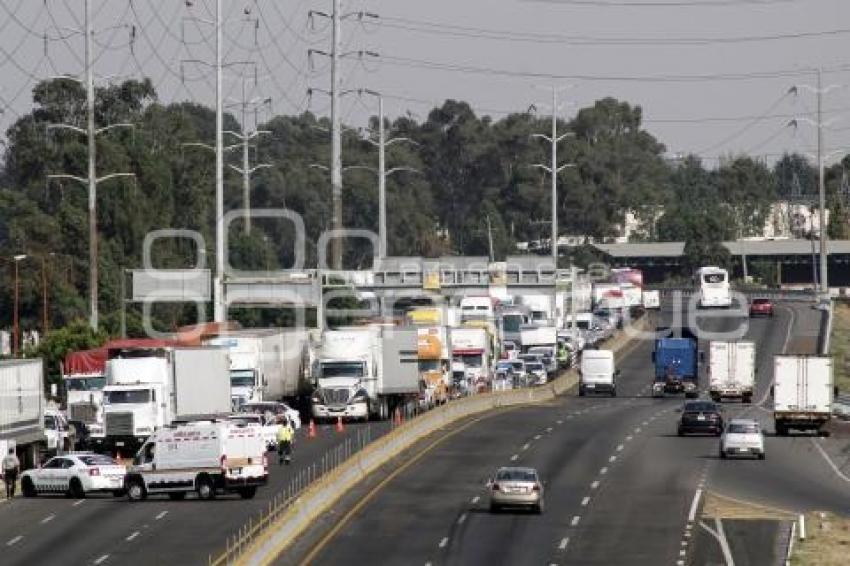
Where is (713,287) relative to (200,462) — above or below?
above

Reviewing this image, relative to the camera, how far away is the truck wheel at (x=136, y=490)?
59.0 meters

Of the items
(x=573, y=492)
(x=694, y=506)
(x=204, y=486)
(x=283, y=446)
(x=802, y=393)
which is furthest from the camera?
(x=802, y=393)

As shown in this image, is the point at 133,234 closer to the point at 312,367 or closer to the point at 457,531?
the point at 312,367

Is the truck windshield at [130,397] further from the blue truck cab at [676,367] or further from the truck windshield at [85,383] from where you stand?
the blue truck cab at [676,367]

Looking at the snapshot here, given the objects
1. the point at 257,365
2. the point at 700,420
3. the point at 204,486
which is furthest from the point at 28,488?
the point at 700,420

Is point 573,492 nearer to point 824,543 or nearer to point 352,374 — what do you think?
point 824,543

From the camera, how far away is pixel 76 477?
197 ft

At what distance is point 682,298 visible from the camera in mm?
199375

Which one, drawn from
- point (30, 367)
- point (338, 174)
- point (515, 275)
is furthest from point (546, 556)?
point (515, 275)

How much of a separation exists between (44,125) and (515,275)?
4994cm

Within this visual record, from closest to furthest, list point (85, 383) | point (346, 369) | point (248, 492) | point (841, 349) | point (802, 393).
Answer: point (248, 492)
point (85, 383)
point (346, 369)
point (802, 393)
point (841, 349)

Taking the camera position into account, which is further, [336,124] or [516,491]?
[336,124]

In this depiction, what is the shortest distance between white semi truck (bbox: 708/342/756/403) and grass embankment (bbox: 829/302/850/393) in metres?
24.8

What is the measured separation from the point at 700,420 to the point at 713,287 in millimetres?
87195
